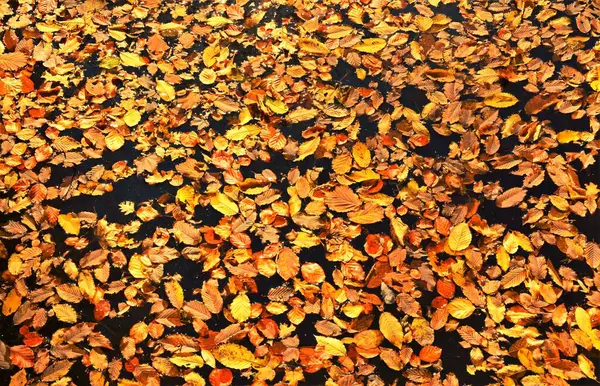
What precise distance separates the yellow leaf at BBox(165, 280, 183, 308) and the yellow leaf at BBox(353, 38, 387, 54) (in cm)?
233

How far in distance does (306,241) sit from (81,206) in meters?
1.41

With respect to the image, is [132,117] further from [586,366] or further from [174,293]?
[586,366]

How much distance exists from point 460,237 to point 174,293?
1635 millimetres

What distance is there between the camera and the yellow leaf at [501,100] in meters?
3.56

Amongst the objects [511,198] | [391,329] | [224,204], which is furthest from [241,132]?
[511,198]

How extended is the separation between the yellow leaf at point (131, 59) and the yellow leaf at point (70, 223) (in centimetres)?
142

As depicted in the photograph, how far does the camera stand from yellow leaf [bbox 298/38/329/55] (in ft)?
13.1

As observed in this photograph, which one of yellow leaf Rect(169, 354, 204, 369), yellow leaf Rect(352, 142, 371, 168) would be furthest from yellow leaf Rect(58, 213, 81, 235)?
yellow leaf Rect(352, 142, 371, 168)

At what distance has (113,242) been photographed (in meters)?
2.95

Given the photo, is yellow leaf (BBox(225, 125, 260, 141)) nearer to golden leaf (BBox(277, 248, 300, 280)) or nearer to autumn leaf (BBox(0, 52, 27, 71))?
golden leaf (BBox(277, 248, 300, 280))

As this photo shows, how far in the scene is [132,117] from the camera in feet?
11.7

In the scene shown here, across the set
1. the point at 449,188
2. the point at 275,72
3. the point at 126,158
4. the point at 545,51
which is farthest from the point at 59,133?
the point at 545,51

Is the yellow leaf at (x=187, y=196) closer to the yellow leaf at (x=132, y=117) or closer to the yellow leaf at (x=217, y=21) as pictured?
the yellow leaf at (x=132, y=117)

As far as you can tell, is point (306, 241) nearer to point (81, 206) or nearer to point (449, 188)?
point (449, 188)
